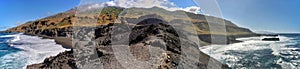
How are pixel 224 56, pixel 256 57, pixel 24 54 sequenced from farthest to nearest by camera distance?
pixel 256 57 < pixel 224 56 < pixel 24 54

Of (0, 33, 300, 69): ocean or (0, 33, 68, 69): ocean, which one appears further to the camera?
(0, 33, 300, 69): ocean

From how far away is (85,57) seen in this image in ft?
31.6

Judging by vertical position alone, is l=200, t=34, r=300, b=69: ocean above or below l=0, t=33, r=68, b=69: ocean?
below

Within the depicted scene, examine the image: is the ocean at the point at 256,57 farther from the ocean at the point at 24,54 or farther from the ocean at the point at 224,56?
the ocean at the point at 24,54

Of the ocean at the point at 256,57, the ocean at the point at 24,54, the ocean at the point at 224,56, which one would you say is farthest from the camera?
the ocean at the point at 256,57

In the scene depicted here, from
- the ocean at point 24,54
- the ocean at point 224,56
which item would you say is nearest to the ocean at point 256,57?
the ocean at point 224,56

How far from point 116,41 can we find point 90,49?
130 centimetres

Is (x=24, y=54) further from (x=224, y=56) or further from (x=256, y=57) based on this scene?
(x=256, y=57)

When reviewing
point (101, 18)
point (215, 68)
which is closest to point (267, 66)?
point (215, 68)

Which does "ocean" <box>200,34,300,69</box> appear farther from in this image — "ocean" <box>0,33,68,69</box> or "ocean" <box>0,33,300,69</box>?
"ocean" <box>0,33,68,69</box>

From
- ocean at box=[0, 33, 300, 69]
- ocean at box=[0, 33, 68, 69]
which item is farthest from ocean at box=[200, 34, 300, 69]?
ocean at box=[0, 33, 68, 69]

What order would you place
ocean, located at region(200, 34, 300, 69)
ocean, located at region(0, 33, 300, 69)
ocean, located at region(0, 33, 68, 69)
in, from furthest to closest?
ocean, located at region(200, 34, 300, 69)
ocean, located at region(0, 33, 300, 69)
ocean, located at region(0, 33, 68, 69)

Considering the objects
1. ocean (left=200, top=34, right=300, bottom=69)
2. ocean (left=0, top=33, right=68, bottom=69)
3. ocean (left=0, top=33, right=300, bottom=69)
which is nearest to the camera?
ocean (left=0, top=33, right=68, bottom=69)

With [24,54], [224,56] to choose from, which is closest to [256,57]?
[224,56]
